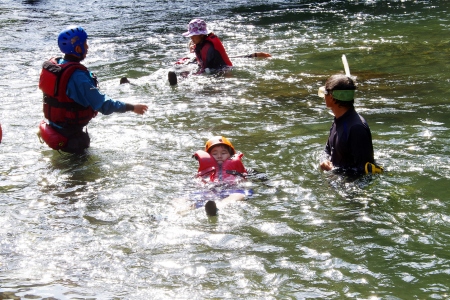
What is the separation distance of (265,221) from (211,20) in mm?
13816

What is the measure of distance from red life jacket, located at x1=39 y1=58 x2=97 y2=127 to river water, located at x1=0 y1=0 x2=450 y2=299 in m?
0.61

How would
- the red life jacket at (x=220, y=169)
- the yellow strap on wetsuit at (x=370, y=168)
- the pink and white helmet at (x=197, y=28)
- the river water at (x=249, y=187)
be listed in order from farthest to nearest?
1. the pink and white helmet at (x=197, y=28)
2. the red life jacket at (x=220, y=169)
3. the yellow strap on wetsuit at (x=370, y=168)
4. the river water at (x=249, y=187)

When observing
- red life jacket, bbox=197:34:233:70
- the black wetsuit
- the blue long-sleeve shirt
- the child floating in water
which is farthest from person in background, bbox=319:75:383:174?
red life jacket, bbox=197:34:233:70

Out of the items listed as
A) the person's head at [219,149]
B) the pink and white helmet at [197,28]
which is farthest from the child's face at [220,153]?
the pink and white helmet at [197,28]

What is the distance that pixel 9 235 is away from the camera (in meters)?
6.23

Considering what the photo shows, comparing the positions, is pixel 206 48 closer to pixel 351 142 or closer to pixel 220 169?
pixel 220 169

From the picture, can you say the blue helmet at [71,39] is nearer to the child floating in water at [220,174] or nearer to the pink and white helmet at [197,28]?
the child floating in water at [220,174]

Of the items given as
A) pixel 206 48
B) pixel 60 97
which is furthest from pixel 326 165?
pixel 206 48

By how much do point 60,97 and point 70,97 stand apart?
156 millimetres

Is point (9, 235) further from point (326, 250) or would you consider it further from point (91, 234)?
point (326, 250)

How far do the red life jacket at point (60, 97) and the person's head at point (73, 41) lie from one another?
0.18m

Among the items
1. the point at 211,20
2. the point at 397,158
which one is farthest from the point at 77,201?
the point at 211,20

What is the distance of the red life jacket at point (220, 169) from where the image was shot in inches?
288

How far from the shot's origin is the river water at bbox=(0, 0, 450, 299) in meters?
5.25
